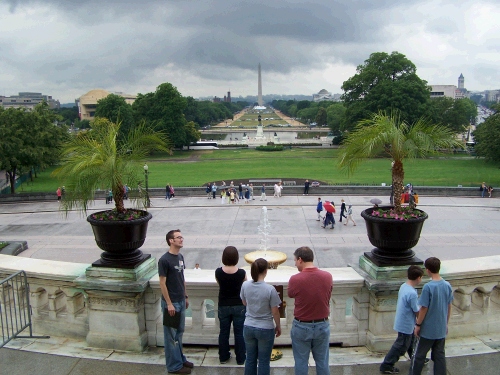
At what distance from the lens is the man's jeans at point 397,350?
519cm

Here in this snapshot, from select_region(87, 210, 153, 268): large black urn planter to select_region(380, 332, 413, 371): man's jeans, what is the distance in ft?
10.4

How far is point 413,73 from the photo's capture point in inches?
2549

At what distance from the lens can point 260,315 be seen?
4.82m

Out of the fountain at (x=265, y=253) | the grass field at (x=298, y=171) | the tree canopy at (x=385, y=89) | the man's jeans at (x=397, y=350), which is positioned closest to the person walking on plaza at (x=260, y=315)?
the man's jeans at (x=397, y=350)

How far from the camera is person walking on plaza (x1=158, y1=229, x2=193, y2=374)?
5.27 meters

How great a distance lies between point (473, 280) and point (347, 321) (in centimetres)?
168

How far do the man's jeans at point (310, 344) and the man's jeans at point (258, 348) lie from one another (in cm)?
28

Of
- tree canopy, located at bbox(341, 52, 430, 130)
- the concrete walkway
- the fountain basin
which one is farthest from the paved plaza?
tree canopy, located at bbox(341, 52, 430, 130)

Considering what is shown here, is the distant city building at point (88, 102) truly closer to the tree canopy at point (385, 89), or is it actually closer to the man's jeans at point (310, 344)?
the tree canopy at point (385, 89)

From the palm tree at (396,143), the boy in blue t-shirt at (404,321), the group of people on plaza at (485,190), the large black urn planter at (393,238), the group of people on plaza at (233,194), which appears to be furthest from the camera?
the group of people on plaza at (485,190)

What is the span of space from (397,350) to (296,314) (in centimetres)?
138

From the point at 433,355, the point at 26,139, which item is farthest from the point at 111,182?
the point at 26,139

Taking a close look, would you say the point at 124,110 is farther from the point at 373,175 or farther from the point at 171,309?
the point at 171,309

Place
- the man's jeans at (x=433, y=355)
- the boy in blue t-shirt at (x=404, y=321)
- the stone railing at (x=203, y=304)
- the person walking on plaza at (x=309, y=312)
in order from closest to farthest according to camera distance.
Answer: the person walking on plaza at (x=309, y=312), the man's jeans at (x=433, y=355), the boy in blue t-shirt at (x=404, y=321), the stone railing at (x=203, y=304)
